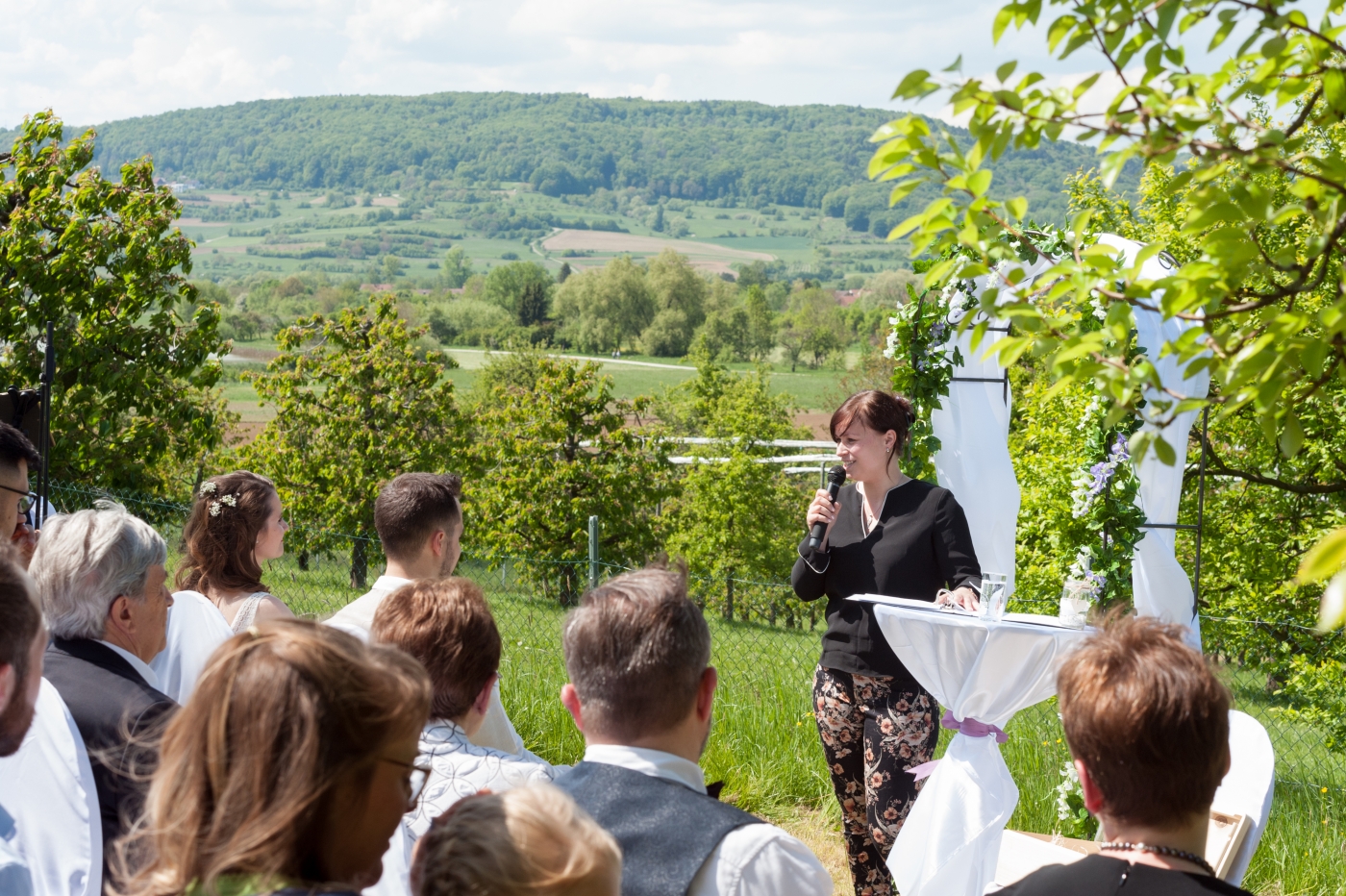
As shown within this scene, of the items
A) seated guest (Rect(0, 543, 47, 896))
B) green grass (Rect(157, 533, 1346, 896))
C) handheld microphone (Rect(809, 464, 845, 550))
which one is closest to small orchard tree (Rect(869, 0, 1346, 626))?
seated guest (Rect(0, 543, 47, 896))

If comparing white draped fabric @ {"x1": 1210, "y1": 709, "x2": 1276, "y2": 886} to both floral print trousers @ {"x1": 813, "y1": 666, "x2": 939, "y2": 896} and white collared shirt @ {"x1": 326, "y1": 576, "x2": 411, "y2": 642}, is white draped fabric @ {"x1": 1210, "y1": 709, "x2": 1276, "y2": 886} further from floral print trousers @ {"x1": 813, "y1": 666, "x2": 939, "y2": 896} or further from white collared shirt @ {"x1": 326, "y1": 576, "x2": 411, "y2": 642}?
white collared shirt @ {"x1": 326, "y1": 576, "x2": 411, "y2": 642}

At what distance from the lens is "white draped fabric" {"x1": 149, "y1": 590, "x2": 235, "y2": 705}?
2.83 metres

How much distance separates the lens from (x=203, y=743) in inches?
50.3

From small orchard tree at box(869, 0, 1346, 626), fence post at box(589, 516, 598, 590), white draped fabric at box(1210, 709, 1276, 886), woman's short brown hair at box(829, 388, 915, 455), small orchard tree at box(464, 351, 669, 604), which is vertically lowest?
small orchard tree at box(464, 351, 669, 604)

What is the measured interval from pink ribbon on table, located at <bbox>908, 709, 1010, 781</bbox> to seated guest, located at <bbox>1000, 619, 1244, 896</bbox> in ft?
5.82

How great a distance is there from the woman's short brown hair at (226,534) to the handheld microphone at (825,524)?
185 centimetres

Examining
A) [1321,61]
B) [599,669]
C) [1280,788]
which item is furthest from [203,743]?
[1280,788]

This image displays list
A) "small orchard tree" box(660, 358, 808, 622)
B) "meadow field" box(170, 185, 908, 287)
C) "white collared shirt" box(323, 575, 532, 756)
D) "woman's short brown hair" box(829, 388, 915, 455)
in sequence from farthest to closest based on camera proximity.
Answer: "meadow field" box(170, 185, 908, 287)
"small orchard tree" box(660, 358, 808, 622)
"woman's short brown hair" box(829, 388, 915, 455)
"white collared shirt" box(323, 575, 532, 756)

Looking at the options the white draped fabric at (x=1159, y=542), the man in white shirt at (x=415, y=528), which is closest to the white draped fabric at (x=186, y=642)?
the man in white shirt at (x=415, y=528)

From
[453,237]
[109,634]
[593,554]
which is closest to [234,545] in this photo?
[109,634]

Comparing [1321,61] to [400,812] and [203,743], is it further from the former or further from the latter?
[203,743]

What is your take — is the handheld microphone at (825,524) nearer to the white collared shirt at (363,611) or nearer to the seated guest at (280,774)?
the white collared shirt at (363,611)

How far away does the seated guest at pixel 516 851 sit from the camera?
126 centimetres

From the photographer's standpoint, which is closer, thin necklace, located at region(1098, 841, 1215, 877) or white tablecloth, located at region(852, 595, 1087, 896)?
thin necklace, located at region(1098, 841, 1215, 877)
